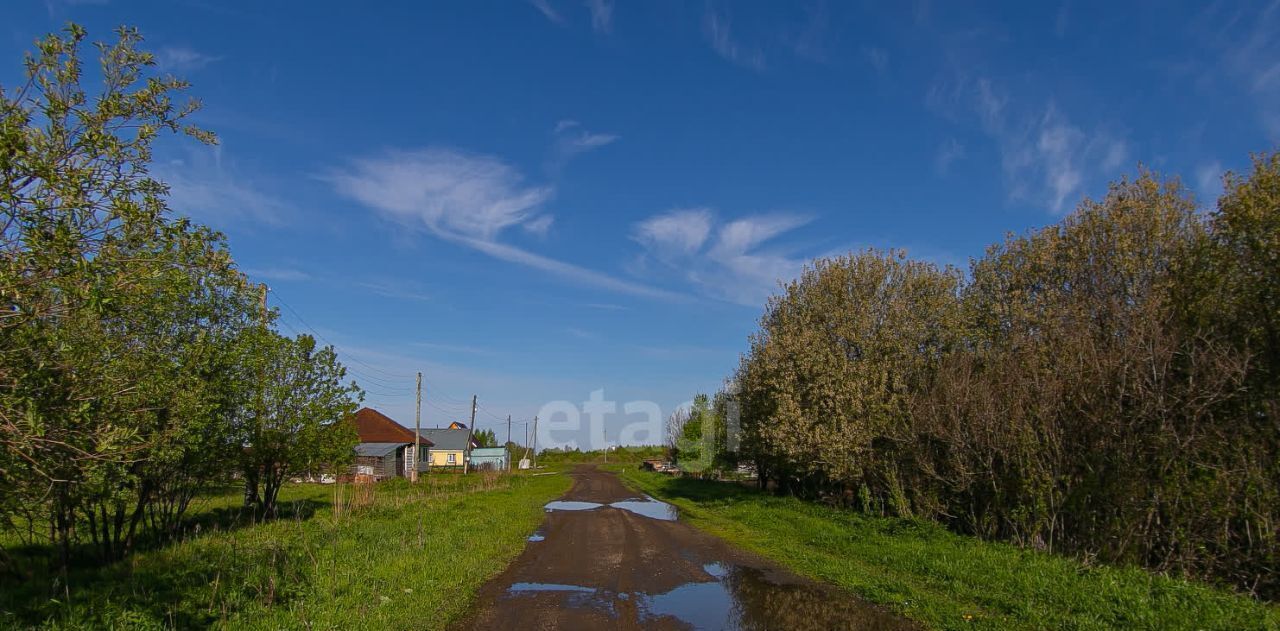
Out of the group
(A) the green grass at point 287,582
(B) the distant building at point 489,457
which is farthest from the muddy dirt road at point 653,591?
(B) the distant building at point 489,457

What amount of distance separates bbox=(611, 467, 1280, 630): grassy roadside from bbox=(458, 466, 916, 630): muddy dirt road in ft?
2.53

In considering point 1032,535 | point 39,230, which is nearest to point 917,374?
point 1032,535

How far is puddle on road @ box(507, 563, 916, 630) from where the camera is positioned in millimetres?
9133

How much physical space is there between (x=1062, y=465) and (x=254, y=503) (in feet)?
77.6

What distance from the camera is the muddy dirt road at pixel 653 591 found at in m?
9.16

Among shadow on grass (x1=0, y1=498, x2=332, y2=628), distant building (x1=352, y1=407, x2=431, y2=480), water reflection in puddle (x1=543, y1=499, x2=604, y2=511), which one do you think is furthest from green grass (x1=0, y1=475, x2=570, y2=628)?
distant building (x1=352, y1=407, x2=431, y2=480)

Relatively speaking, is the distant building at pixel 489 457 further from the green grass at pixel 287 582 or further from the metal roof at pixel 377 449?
the green grass at pixel 287 582

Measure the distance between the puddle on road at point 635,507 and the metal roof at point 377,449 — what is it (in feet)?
95.8

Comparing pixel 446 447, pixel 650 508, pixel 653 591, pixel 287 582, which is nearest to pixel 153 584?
pixel 287 582

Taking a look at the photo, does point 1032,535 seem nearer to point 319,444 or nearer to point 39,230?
point 39,230

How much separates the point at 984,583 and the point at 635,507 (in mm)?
19948

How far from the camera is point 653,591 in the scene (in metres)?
11.2

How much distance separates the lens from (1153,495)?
12250mm

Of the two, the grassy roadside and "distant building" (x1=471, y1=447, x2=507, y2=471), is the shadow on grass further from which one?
"distant building" (x1=471, y1=447, x2=507, y2=471)
